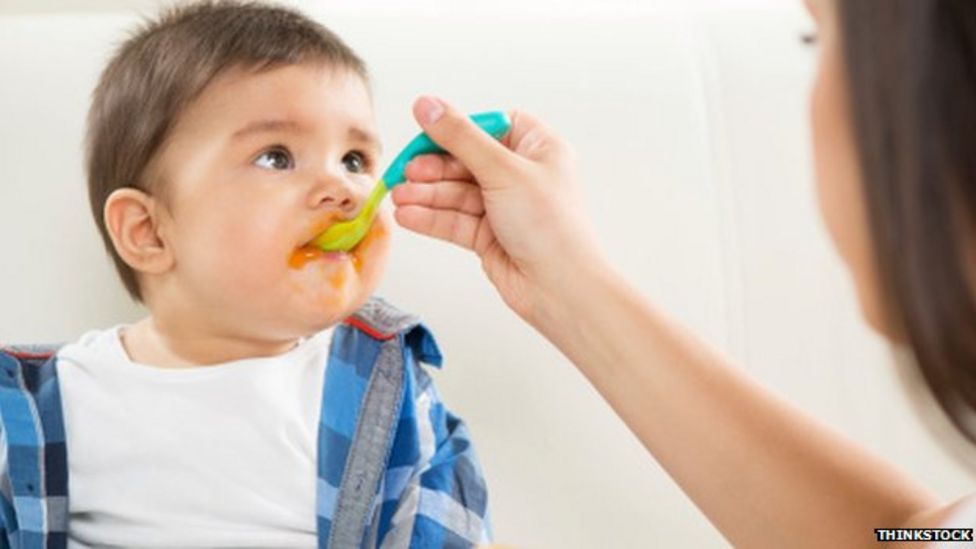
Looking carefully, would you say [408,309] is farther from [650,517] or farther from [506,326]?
[650,517]

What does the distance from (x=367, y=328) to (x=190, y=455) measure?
0.71ft

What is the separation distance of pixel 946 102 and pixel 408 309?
32.6 inches

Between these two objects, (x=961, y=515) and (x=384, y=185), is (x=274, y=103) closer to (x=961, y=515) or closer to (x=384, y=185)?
(x=384, y=185)

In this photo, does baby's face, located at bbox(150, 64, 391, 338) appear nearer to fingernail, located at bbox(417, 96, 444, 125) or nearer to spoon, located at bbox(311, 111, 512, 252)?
spoon, located at bbox(311, 111, 512, 252)

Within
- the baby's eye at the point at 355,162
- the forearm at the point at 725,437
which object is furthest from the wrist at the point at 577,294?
the baby's eye at the point at 355,162

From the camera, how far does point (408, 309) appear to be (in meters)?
1.44

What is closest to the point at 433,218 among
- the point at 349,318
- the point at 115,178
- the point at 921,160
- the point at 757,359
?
the point at 349,318

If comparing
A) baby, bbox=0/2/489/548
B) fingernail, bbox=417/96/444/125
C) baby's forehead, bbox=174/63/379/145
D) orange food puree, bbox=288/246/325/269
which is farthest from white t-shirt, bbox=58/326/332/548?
fingernail, bbox=417/96/444/125

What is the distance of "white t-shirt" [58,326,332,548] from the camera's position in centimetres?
124

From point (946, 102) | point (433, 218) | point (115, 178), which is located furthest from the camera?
point (115, 178)

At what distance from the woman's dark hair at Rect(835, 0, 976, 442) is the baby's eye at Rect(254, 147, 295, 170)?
644mm

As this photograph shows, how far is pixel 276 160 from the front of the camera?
4.12ft

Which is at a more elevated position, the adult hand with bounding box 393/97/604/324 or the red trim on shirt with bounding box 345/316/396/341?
the adult hand with bounding box 393/97/604/324

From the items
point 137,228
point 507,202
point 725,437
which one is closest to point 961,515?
point 725,437
